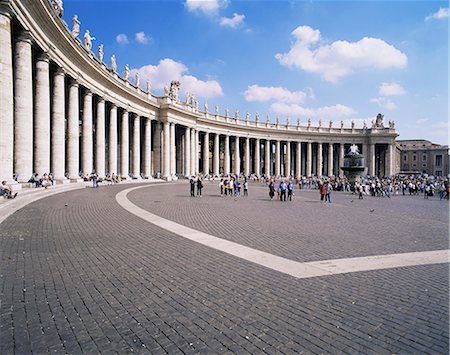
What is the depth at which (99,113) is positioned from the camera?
128 feet

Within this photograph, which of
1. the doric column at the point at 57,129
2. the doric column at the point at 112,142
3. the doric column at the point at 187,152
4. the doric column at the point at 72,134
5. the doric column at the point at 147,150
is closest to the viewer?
the doric column at the point at 57,129

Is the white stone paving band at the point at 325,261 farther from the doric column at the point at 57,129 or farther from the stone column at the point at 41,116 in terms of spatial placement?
the doric column at the point at 57,129

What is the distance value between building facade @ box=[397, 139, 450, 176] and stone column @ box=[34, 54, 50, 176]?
5974 inches

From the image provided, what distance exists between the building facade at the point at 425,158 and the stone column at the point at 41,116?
498 ft

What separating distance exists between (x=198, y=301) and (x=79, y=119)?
47914 millimetres

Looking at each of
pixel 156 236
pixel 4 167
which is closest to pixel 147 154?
pixel 4 167

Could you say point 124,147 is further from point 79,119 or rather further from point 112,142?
point 79,119

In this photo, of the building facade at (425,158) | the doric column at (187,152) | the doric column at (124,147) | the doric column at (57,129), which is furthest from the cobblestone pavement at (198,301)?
the building facade at (425,158)

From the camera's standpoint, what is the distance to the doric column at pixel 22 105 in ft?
70.8

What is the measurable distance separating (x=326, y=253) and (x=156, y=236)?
5269 millimetres

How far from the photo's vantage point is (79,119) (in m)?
47.3

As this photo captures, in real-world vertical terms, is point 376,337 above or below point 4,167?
below

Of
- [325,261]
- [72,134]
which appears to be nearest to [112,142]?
[72,134]

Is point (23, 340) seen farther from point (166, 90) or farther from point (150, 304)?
point (166, 90)
